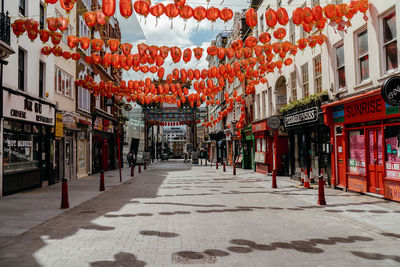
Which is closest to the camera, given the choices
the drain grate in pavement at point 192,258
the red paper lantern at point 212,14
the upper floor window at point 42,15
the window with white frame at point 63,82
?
the drain grate in pavement at point 192,258

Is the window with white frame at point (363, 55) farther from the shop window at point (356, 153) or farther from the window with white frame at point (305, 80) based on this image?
the window with white frame at point (305, 80)

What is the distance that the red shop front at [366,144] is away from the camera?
1134 centimetres

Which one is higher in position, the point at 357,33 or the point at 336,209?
the point at 357,33

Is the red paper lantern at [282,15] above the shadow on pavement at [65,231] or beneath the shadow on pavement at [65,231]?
above

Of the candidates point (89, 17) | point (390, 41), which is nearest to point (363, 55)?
point (390, 41)

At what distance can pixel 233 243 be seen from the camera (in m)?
6.53

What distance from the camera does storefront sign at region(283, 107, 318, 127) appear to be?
16391 millimetres

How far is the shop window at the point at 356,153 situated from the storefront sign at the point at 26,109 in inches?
554

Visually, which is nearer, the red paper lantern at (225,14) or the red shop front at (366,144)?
the red paper lantern at (225,14)

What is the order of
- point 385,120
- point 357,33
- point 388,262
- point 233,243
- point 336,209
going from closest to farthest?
point 388,262, point 233,243, point 336,209, point 385,120, point 357,33

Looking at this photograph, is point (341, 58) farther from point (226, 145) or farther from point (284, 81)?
point (226, 145)

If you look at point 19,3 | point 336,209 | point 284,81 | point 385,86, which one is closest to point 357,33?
point 385,86

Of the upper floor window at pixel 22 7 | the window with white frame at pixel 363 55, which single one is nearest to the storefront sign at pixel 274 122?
the window with white frame at pixel 363 55

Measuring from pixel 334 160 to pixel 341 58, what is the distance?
450 centimetres
